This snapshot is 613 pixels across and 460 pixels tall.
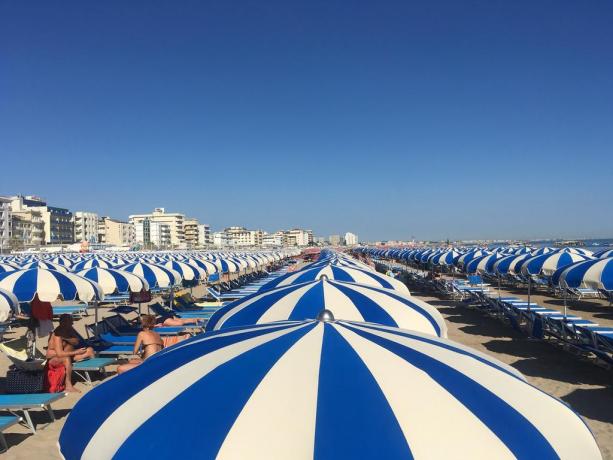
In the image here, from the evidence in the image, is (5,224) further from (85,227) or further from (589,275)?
(589,275)

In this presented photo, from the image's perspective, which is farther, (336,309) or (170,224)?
(170,224)

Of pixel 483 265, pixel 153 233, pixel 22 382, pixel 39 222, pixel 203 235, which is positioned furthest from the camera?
pixel 203 235

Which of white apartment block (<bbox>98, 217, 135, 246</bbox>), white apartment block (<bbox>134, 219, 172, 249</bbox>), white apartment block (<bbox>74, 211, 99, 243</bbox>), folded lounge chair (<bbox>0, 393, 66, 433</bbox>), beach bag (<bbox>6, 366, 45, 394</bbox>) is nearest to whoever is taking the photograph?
folded lounge chair (<bbox>0, 393, 66, 433</bbox>)

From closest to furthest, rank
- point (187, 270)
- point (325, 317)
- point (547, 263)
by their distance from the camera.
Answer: point (325, 317)
point (547, 263)
point (187, 270)

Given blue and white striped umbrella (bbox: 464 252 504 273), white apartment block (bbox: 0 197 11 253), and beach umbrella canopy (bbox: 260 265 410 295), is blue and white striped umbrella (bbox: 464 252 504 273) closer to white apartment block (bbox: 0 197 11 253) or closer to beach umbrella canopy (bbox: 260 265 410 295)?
beach umbrella canopy (bbox: 260 265 410 295)

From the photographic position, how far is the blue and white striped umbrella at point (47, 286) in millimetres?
6832

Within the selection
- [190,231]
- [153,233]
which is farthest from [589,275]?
[190,231]

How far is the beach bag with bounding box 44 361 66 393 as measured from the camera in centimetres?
639

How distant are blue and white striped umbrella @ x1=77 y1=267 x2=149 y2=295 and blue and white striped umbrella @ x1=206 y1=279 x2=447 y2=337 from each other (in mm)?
5410

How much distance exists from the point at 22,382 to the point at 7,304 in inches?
44.5

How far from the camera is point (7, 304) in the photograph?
6145 millimetres

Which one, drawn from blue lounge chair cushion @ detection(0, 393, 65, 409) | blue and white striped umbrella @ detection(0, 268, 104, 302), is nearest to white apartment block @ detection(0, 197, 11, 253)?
blue and white striped umbrella @ detection(0, 268, 104, 302)

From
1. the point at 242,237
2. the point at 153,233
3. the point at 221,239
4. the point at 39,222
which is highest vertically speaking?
the point at 39,222

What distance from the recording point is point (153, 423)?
1577 mm
